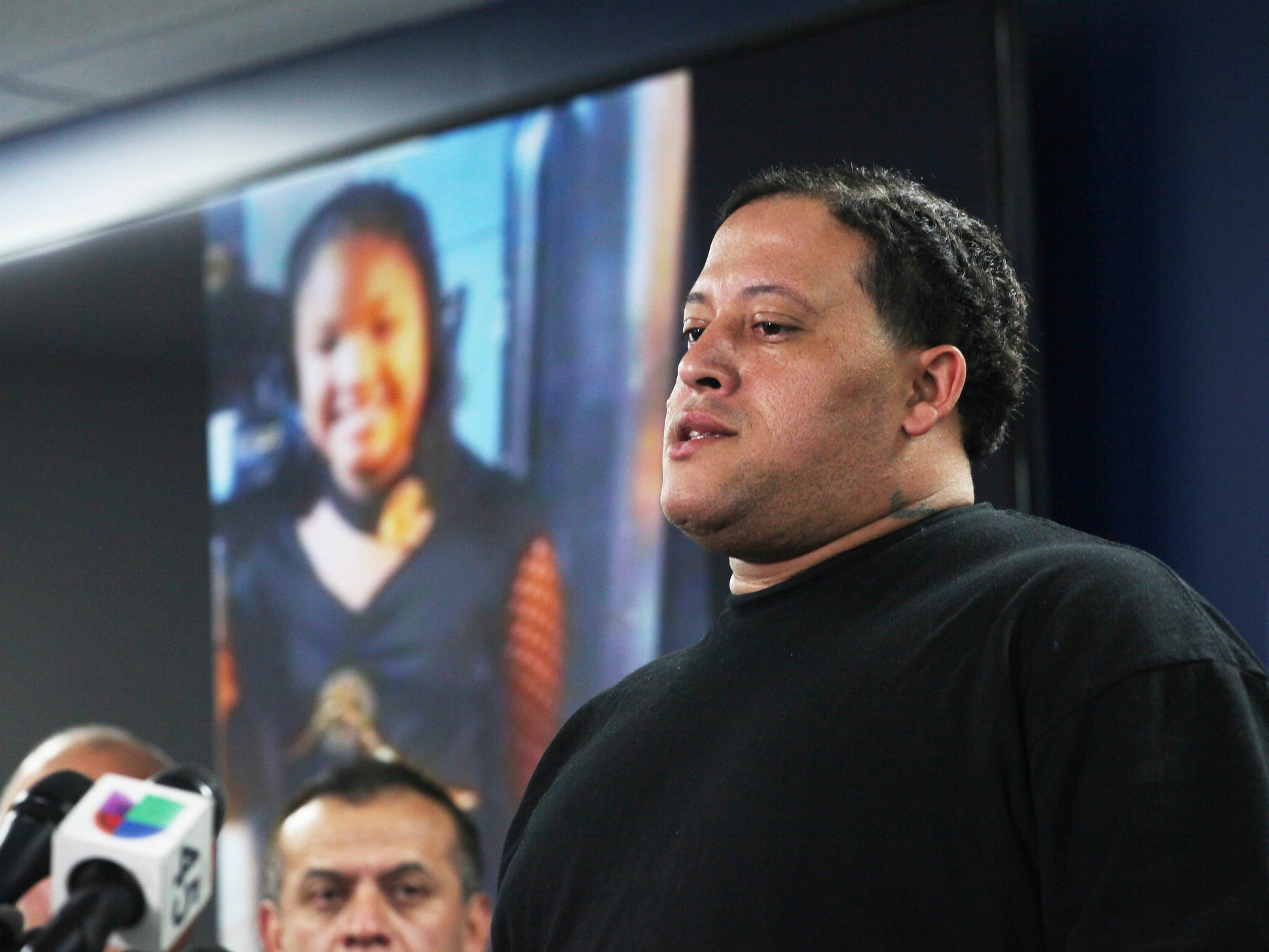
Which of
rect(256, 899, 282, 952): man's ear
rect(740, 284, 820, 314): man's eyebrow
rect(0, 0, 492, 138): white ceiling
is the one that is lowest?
rect(256, 899, 282, 952): man's ear

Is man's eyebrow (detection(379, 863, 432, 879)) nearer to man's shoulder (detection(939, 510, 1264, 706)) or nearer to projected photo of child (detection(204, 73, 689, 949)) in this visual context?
projected photo of child (detection(204, 73, 689, 949))

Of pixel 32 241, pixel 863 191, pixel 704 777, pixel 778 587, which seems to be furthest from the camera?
pixel 32 241

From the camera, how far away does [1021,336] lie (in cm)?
142

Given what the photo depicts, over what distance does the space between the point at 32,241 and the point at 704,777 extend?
2.88 metres

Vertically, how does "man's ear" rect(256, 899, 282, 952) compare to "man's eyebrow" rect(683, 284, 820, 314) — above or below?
below

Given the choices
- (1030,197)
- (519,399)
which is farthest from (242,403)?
(1030,197)

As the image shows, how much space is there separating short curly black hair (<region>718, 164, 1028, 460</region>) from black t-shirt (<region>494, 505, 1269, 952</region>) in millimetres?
166

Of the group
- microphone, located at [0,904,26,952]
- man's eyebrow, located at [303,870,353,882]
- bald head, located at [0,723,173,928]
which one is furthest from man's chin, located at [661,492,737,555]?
bald head, located at [0,723,173,928]

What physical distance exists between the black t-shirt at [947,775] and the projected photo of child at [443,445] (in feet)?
4.19

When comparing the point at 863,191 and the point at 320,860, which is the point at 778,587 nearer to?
the point at 863,191

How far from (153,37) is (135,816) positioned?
7.91 ft

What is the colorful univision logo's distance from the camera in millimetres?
1005

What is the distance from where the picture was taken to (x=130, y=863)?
38.7 inches

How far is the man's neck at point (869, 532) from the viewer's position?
1259mm
